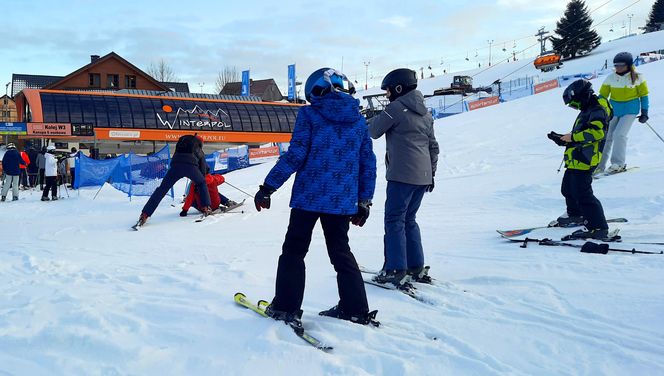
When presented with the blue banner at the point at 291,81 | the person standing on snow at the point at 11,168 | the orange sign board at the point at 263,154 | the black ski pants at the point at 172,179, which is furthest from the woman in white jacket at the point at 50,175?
the blue banner at the point at 291,81

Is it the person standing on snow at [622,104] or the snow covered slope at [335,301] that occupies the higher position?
the person standing on snow at [622,104]

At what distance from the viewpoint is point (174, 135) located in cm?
3309

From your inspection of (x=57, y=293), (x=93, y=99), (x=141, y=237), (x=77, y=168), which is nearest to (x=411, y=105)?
(x=57, y=293)

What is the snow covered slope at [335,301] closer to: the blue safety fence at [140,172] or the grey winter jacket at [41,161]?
the blue safety fence at [140,172]

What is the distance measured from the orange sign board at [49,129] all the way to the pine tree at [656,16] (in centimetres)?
7412

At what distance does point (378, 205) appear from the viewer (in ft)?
30.5

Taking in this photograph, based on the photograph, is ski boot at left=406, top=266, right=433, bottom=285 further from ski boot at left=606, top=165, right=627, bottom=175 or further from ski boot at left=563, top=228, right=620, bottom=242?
ski boot at left=606, top=165, right=627, bottom=175

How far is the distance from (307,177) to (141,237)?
4.74 meters

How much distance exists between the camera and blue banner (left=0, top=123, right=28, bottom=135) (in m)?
23.3

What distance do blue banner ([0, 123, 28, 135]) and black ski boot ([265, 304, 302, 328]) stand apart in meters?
24.3

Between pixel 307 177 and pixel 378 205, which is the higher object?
pixel 307 177

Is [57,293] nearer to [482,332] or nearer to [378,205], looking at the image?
[482,332]

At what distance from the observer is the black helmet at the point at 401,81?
3729 millimetres

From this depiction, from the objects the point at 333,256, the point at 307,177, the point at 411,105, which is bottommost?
the point at 333,256
